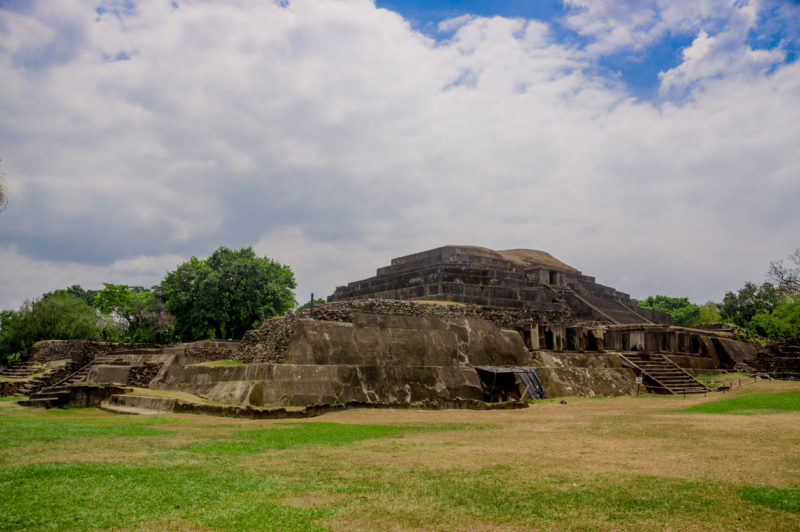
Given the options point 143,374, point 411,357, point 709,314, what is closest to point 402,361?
point 411,357

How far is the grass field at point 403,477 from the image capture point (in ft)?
15.0

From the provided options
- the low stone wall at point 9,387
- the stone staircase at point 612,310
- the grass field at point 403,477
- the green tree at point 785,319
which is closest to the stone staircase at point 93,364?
the low stone wall at point 9,387

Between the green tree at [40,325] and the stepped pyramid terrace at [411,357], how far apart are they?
6.26 m

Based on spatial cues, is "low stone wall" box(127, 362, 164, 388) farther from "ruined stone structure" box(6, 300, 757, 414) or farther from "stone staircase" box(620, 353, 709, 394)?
"stone staircase" box(620, 353, 709, 394)

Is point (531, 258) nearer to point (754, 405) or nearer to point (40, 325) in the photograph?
point (754, 405)

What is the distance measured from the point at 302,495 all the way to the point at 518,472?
2587 mm

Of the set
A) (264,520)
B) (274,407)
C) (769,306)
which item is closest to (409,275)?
(274,407)

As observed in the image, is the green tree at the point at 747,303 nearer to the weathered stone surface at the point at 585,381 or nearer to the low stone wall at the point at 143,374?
the weathered stone surface at the point at 585,381

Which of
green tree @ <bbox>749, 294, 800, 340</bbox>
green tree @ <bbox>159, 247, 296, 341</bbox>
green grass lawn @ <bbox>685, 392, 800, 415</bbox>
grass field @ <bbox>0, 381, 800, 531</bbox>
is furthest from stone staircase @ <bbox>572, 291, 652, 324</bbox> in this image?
grass field @ <bbox>0, 381, 800, 531</bbox>

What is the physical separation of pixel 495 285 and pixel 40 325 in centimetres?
2838

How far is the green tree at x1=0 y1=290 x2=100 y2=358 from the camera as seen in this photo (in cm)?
3422

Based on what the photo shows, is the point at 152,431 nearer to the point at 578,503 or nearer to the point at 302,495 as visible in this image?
the point at 302,495

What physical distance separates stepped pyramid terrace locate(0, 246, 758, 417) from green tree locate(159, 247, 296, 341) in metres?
3.72

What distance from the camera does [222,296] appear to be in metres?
31.2
